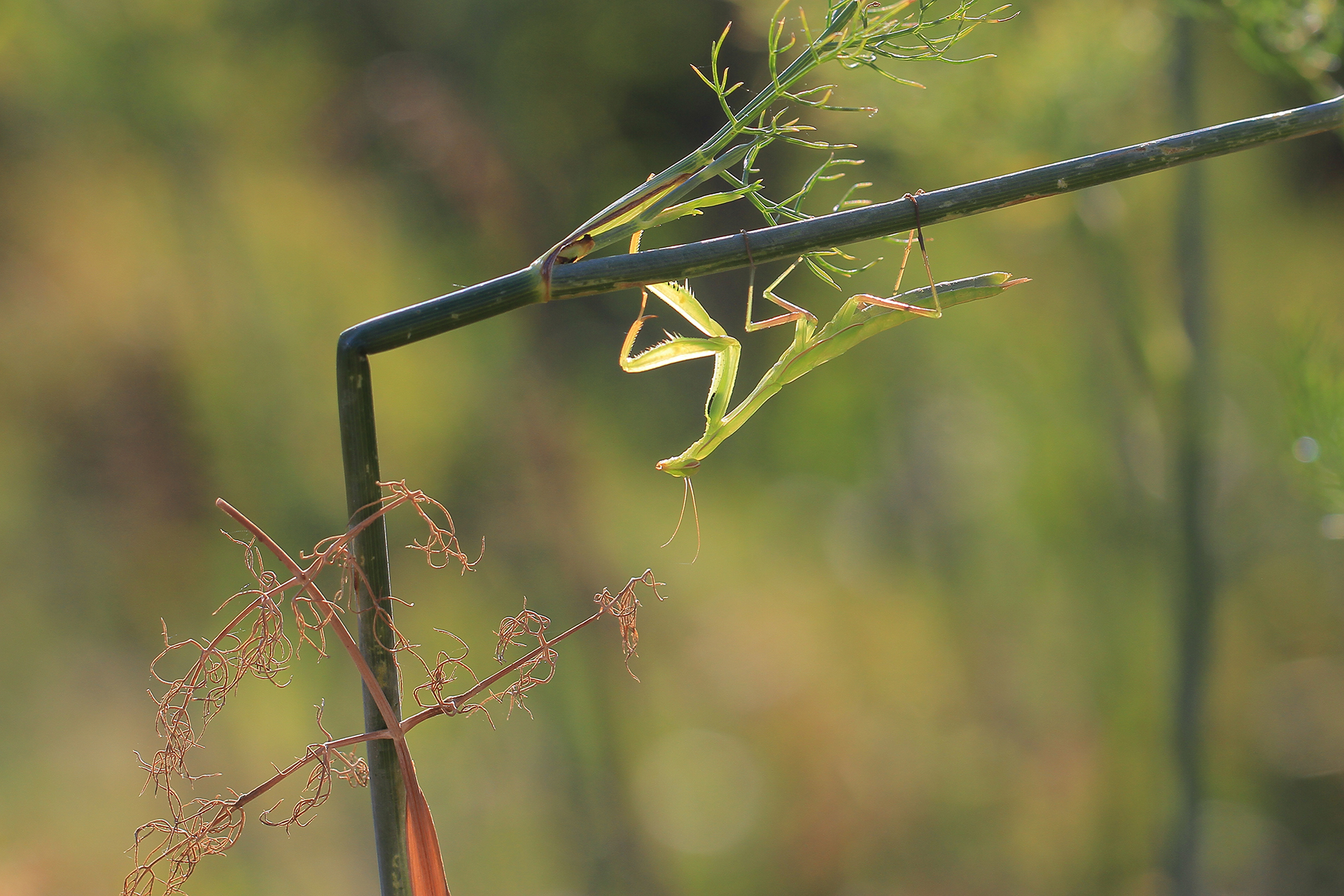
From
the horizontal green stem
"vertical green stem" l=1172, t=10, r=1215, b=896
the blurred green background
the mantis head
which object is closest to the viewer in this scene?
the horizontal green stem

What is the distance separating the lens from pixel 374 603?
11cm

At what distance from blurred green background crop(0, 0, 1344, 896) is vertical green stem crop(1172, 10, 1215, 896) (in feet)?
0.24

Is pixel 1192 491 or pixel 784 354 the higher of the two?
pixel 784 354

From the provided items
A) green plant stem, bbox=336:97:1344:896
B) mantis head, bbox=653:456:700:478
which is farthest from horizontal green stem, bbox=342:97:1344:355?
mantis head, bbox=653:456:700:478

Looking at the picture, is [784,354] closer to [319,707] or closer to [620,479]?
[319,707]

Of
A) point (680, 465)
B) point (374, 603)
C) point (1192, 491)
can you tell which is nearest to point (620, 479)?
point (1192, 491)

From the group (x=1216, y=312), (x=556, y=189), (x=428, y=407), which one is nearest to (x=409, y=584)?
(x=428, y=407)

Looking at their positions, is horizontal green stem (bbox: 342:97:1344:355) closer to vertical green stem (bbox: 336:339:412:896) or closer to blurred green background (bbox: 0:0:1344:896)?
vertical green stem (bbox: 336:339:412:896)

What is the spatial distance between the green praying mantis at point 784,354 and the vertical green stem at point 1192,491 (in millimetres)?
521

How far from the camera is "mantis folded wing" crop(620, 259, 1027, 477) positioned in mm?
194

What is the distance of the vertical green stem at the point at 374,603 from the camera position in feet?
0.34

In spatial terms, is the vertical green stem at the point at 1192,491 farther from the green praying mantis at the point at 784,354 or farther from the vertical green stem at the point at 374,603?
the vertical green stem at the point at 374,603

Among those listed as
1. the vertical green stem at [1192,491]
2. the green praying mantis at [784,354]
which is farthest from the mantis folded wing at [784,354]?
the vertical green stem at [1192,491]

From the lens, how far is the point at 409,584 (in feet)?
3.09
